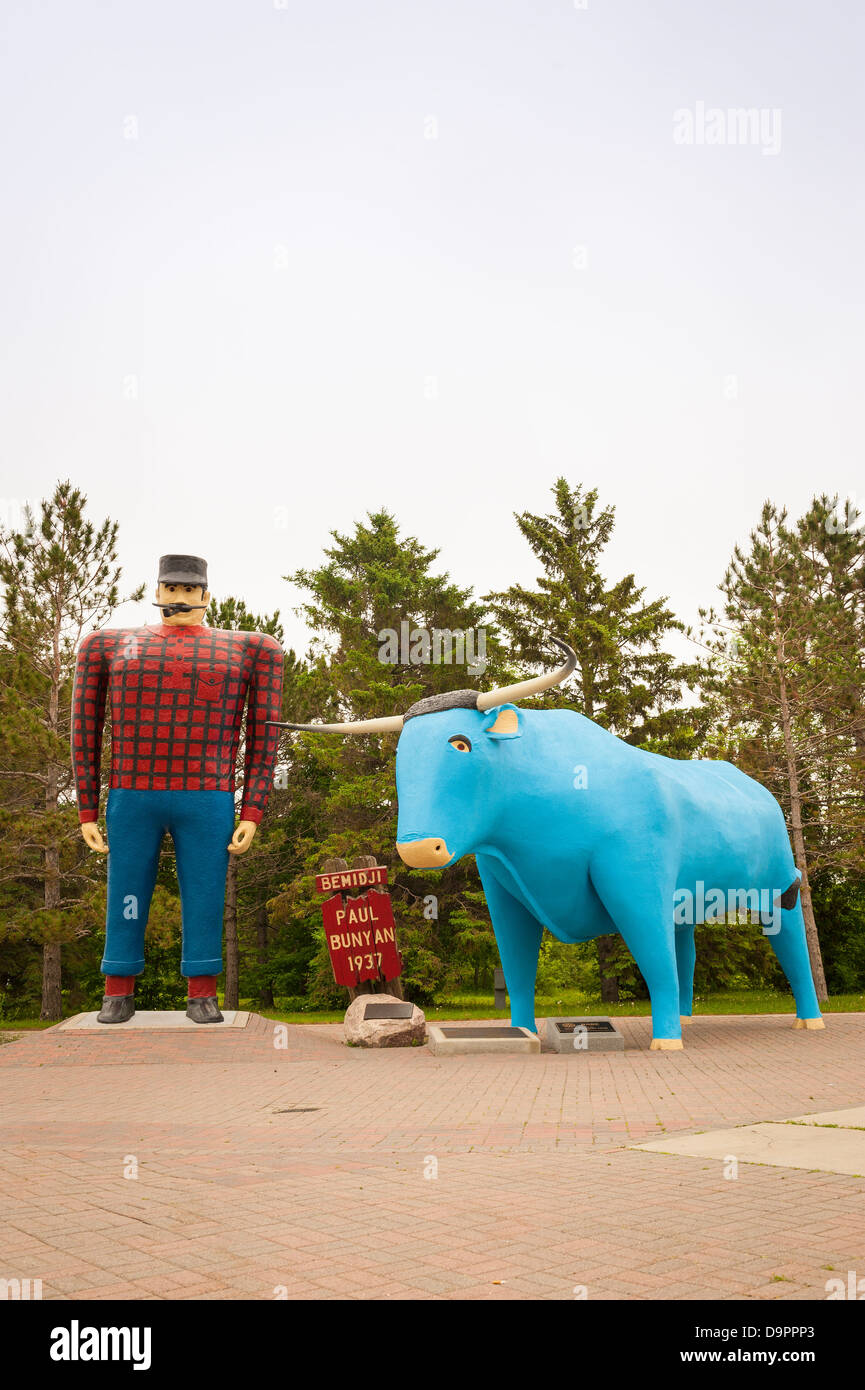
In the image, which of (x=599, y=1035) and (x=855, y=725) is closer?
(x=599, y=1035)

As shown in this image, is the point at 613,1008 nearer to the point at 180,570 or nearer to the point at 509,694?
the point at 509,694

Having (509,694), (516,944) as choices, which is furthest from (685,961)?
(509,694)

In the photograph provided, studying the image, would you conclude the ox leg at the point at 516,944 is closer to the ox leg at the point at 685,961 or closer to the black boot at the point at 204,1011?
the ox leg at the point at 685,961

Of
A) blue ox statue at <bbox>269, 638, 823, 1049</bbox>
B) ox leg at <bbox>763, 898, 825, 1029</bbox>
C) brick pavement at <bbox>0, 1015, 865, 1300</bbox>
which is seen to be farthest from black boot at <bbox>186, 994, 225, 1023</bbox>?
ox leg at <bbox>763, 898, 825, 1029</bbox>

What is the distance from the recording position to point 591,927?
1195 centimetres

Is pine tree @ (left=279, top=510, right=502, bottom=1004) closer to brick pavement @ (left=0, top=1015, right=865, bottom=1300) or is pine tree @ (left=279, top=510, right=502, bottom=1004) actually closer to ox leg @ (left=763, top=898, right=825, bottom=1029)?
ox leg @ (left=763, top=898, right=825, bottom=1029)

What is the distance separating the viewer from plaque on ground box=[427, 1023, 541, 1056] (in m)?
11.5

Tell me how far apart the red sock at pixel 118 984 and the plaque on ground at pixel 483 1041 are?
374 cm

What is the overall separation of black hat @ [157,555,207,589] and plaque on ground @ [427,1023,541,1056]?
19.7 ft

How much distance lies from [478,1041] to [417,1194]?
677 centimetres

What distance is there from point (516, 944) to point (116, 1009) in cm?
480

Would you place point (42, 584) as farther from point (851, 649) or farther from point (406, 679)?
point (851, 649)

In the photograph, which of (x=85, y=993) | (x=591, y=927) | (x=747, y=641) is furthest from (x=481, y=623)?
(x=591, y=927)

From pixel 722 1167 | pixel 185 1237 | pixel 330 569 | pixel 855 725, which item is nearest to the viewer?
pixel 185 1237
